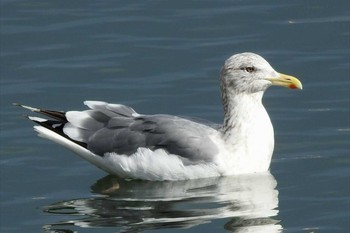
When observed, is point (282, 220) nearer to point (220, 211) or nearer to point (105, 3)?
point (220, 211)

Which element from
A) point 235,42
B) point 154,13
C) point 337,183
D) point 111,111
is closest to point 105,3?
→ point 154,13

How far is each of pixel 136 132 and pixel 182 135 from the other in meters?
0.58

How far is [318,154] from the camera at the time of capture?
55.0 feet

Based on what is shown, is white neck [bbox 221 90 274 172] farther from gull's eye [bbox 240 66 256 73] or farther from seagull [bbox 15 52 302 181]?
gull's eye [bbox 240 66 256 73]

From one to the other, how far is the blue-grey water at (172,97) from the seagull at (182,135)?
0.60 ft

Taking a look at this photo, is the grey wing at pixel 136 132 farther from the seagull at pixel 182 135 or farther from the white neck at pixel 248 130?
the white neck at pixel 248 130

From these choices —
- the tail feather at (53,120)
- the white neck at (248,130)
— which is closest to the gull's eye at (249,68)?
the white neck at (248,130)

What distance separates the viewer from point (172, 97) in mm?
18484

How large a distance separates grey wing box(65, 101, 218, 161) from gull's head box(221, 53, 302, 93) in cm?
61

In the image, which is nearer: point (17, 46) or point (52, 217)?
point (52, 217)

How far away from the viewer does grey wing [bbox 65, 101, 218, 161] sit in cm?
1617

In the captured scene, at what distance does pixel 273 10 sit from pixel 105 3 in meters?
2.50

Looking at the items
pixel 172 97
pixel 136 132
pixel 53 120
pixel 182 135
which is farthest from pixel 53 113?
pixel 172 97

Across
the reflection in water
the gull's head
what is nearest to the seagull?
the gull's head
